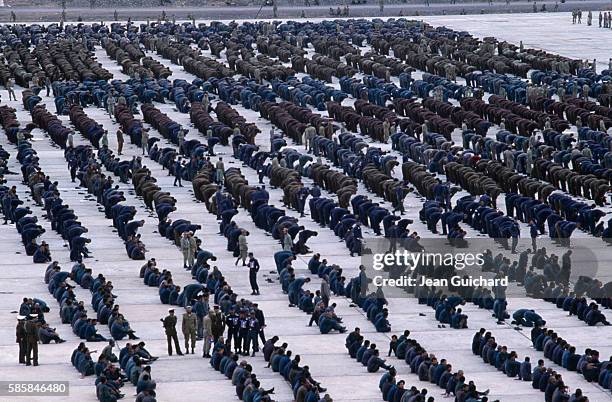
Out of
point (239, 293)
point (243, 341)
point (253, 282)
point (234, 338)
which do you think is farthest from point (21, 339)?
point (253, 282)

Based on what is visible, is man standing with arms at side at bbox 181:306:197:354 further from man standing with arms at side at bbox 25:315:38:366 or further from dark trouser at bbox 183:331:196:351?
man standing with arms at side at bbox 25:315:38:366

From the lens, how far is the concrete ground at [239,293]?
5034 cm

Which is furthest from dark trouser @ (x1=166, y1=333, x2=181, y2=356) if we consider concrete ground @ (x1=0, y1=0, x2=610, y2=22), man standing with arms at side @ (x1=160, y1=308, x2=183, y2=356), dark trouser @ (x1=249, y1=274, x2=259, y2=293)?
concrete ground @ (x1=0, y1=0, x2=610, y2=22)

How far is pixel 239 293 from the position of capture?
60.7m

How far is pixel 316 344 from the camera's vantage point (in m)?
54.8

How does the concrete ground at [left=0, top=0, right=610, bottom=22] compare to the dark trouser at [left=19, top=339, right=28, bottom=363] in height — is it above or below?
below

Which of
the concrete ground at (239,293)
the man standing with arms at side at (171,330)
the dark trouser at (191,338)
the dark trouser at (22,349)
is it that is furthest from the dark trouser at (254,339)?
the dark trouser at (22,349)

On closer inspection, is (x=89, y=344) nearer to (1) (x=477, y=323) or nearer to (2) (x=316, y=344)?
(2) (x=316, y=344)

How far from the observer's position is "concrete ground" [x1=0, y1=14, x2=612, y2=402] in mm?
50344

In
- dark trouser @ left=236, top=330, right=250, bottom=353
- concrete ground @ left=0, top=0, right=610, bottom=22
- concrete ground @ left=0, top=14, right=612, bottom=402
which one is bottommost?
concrete ground @ left=0, top=0, right=610, bottom=22

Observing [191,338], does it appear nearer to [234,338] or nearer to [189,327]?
[189,327]

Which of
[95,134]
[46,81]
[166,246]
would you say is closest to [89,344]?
[166,246]

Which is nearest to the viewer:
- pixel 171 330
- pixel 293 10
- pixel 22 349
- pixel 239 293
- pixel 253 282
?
pixel 22 349

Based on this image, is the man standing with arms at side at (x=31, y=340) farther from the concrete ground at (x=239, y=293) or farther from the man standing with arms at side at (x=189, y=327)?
the man standing with arms at side at (x=189, y=327)
